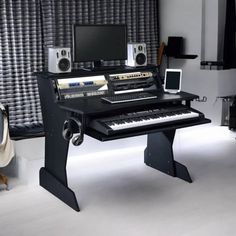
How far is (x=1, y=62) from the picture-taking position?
4348 mm

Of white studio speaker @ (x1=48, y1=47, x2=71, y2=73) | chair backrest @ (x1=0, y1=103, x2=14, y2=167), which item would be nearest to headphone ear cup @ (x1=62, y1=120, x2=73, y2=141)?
white studio speaker @ (x1=48, y1=47, x2=71, y2=73)

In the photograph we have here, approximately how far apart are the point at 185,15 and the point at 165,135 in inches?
83.0

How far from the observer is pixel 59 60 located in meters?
3.28

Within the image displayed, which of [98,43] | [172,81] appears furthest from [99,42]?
[172,81]

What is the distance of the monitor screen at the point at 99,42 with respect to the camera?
3.29 meters

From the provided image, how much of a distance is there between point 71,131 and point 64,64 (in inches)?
24.9

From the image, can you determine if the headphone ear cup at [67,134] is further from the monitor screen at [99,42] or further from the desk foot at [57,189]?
the monitor screen at [99,42]

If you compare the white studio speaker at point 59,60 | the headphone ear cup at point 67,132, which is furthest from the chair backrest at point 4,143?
the headphone ear cup at point 67,132

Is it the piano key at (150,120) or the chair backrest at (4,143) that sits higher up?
the piano key at (150,120)

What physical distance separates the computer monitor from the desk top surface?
0.37 metres

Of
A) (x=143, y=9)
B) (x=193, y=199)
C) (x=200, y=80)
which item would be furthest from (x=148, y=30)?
(x=193, y=199)

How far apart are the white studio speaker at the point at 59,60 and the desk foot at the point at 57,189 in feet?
2.75

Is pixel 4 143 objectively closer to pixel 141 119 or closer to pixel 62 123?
pixel 62 123

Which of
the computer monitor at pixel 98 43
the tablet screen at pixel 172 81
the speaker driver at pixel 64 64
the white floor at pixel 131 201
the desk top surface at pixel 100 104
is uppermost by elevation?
the computer monitor at pixel 98 43
